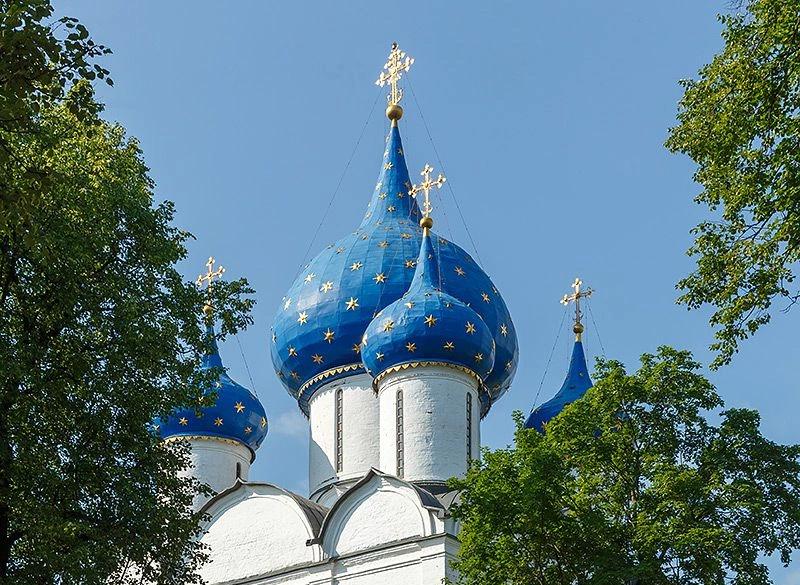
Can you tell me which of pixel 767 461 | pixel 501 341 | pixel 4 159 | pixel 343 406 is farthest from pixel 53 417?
pixel 501 341

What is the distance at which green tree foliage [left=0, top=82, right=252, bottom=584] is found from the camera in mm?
11148

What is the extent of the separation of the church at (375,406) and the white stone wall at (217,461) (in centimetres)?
2

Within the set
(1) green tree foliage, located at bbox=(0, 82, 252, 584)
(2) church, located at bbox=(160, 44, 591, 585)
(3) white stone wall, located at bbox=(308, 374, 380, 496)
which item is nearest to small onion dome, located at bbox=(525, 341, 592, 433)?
(2) church, located at bbox=(160, 44, 591, 585)

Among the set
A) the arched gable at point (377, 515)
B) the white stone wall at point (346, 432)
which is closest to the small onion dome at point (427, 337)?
the white stone wall at point (346, 432)

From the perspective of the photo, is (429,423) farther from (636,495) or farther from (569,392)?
(636,495)

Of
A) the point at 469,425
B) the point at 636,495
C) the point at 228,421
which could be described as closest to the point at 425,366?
the point at 469,425

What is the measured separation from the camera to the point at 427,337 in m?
21.6

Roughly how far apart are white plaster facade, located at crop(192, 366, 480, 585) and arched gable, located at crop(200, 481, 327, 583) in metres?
0.02

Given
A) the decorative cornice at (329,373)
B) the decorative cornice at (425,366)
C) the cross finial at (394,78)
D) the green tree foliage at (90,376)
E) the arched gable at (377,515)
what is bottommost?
the green tree foliage at (90,376)

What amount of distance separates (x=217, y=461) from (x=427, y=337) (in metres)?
5.28

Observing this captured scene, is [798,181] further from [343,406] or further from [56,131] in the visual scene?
[343,406]

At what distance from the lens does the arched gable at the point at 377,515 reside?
19.8 m

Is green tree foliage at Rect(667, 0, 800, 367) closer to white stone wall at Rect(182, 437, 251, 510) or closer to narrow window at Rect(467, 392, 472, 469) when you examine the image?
narrow window at Rect(467, 392, 472, 469)

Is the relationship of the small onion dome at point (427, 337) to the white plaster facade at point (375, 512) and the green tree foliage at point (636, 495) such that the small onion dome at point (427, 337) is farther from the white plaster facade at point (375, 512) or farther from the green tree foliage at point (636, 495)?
the green tree foliage at point (636, 495)
